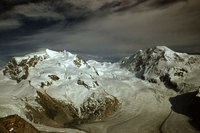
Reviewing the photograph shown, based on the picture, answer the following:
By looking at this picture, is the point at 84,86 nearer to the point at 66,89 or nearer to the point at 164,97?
the point at 66,89

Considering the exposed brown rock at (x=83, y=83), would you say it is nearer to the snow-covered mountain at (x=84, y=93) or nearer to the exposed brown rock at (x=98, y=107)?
the snow-covered mountain at (x=84, y=93)

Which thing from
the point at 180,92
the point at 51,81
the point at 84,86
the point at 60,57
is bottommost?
the point at 180,92

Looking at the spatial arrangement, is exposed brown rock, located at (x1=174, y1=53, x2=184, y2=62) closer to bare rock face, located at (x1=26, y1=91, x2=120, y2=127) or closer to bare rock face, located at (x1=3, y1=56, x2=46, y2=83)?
bare rock face, located at (x1=26, y1=91, x2=120, y2=127)

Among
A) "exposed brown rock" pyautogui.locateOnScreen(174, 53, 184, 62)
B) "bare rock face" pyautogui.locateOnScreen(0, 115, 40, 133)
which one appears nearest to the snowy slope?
"bare rock face" pyautogui.locateOnScreen(0, 115, 40, 133)

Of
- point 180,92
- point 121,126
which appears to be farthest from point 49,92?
point 180,92

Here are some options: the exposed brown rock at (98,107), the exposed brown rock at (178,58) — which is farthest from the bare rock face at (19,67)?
the exposed brown rock at (178,58)

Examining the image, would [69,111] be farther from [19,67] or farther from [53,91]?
[19,67]

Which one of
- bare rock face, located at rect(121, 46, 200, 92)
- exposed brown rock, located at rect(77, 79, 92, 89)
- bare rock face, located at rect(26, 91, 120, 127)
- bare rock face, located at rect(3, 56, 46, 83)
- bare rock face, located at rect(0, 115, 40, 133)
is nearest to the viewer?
bare rock face, located at rect(0, 115, 40, 133)

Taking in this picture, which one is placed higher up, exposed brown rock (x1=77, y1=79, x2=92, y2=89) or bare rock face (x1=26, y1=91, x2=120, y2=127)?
exposed brown rock (x1=77, y1=79, x2=92, y2=89)
